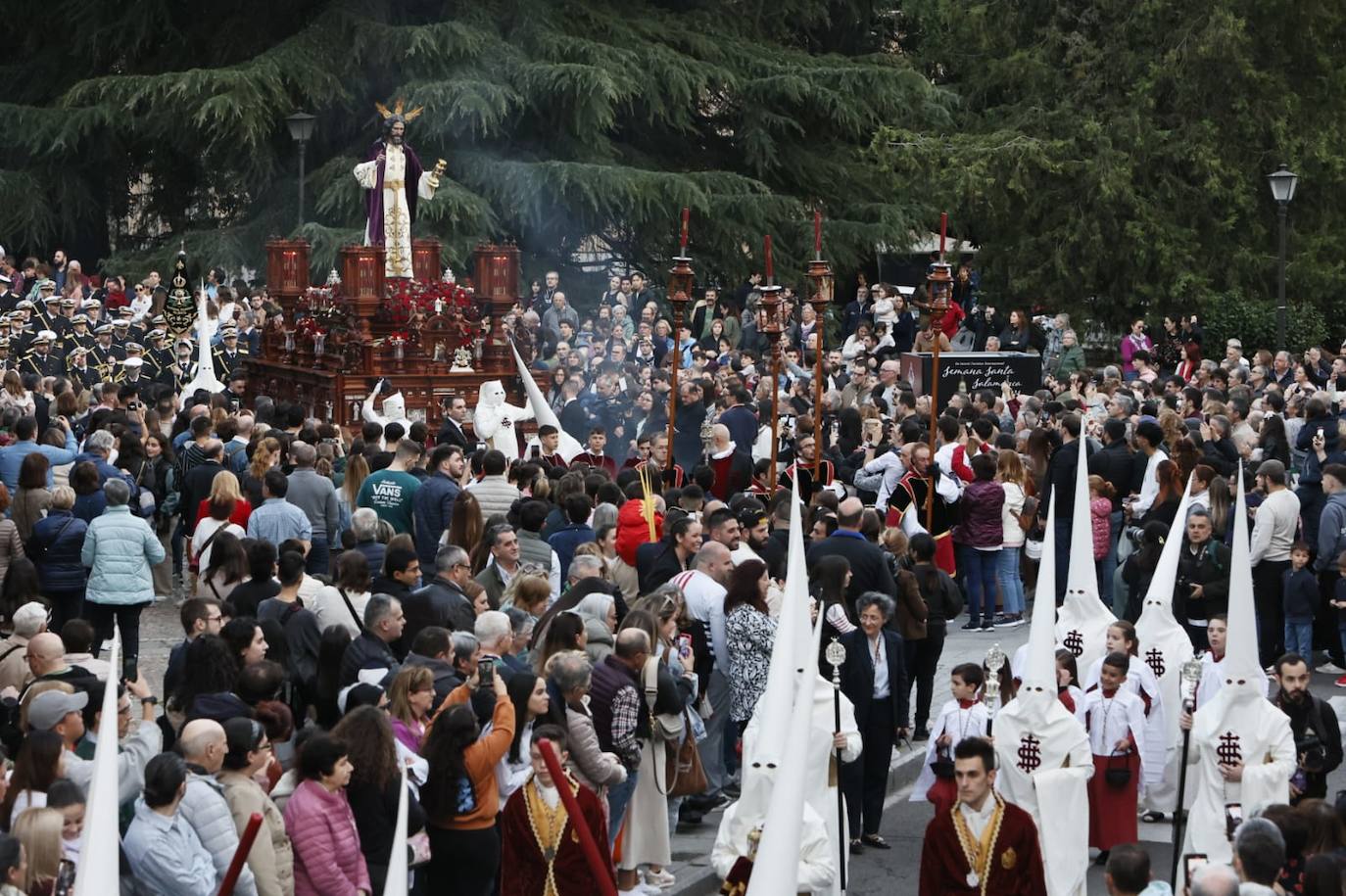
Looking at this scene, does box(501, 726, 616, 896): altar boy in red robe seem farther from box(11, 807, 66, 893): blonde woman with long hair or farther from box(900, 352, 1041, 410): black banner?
box(900, 352, 1041, 410): black banner

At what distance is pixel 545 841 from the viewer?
9055 millimetres

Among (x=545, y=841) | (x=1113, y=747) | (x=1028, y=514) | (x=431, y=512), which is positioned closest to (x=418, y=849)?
(x=545, y=841)

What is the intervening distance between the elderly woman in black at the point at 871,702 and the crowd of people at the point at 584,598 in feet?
0.08

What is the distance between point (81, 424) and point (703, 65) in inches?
672

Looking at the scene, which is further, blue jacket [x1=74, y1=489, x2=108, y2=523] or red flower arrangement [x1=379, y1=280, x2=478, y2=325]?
red flower arrangement [x1=379, y1=280, x2=478, y2=325]

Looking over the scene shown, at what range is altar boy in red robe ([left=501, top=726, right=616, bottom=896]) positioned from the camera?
9055 mm

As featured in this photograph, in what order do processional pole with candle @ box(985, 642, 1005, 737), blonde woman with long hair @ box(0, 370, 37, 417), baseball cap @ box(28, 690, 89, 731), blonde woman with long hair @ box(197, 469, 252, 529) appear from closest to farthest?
1. baseball cap @ box(28, 690, 89, 731)
2. processional pole with candle @ box(985, 642, 1005, 737)
3. blonde woman with long hair @ box(197, 469, 252, 529)
4. blonde woman with long hair @ box(0, 370, 37, 417)

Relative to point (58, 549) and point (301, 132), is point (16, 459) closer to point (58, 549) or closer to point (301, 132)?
point (58, 549)

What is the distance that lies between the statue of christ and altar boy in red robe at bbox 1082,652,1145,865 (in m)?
13.1

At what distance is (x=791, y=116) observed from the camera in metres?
34.1

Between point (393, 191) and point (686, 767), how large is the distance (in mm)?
13623

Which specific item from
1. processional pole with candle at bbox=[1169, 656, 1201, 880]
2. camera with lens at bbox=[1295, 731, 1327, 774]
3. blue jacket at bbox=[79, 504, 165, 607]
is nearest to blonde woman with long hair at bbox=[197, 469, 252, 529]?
blue jacket at bbox=[79, 504, 165, 607]

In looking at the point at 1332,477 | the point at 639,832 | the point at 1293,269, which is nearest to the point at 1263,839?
the point at 639,832

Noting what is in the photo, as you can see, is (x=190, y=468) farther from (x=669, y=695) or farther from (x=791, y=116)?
(x=791, y=116)
